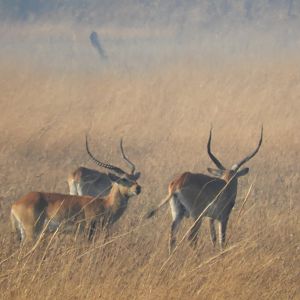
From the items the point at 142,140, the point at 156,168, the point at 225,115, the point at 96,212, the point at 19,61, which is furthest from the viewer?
the point at 19,61

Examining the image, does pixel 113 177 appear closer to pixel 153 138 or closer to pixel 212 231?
pixel 212 231

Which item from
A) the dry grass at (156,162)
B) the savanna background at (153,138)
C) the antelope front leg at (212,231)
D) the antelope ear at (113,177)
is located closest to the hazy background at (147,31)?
the savanna background at (153,138)

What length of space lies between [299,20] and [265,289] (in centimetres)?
3696

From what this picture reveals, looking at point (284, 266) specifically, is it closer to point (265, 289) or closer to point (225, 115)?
point (265, 289)

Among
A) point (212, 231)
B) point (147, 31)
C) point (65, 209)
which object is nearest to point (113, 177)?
point (65, 209)

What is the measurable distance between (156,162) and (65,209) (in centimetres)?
581

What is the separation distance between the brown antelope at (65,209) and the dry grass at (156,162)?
0.27 meters

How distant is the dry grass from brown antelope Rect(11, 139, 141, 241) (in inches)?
10.7

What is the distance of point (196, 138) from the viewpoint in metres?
16.0

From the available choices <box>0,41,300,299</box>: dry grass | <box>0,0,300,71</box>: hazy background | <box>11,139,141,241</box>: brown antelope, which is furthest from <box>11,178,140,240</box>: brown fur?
<box>0,0,300,71</box>: hazy background

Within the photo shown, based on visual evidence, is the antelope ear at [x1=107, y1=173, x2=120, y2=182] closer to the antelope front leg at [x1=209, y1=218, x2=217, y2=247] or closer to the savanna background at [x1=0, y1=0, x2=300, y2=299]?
the savanna background at [x1=0, y1=0, x2=300, y2=299]

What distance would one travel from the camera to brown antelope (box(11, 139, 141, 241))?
7.87 meters

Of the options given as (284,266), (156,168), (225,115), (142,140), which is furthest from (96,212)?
(225,115)

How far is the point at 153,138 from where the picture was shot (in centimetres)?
1599
